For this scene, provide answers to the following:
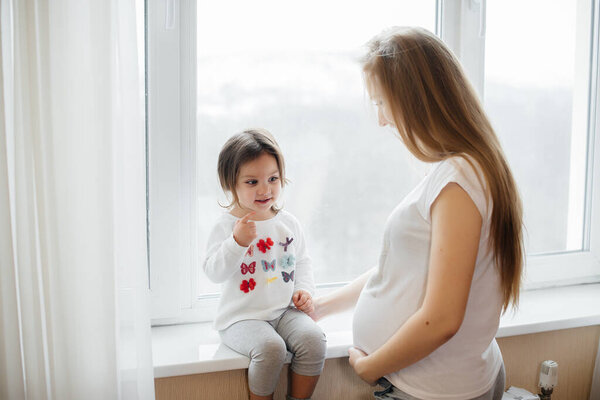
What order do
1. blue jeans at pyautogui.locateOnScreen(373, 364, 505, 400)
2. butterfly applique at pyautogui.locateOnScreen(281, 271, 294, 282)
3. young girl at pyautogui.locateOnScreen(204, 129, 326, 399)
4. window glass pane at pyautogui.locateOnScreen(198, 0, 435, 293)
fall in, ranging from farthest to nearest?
window glass pane at pyautogui.locateOnScreen(198, 0, 435, 293) → butterfly applique at pyautogui.locateOnScreen(281, 271, 294, 282) → young girl at pyautogui.locateOnScreen(204, 129, 326, 399) → blue jeans at pyautogui.locateOnScreen(373, 364, 505, 400)

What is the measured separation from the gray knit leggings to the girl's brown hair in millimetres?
312

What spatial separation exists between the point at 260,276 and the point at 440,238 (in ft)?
1.57

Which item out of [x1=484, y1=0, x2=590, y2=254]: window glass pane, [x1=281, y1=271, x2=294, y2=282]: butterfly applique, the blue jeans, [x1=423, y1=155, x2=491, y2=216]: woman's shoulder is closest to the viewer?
[x1=423, y1=155, x2=491, y2=216]: woman's shoulder

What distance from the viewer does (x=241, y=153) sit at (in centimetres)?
114

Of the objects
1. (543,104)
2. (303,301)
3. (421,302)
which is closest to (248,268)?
(303,301)

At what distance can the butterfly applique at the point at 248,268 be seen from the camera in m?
1.17

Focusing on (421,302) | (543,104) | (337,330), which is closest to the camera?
(421,302)

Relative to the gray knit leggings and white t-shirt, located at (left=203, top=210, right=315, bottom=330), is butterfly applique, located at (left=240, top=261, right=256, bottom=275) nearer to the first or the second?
white t-shirt, located at (left=203, top=210, right=315, bottom=330)

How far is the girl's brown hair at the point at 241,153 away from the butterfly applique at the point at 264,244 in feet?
0.39

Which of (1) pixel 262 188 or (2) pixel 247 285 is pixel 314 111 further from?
(2) pixel 247 285

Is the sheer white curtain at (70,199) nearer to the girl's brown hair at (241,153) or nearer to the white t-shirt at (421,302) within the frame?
the girl's brown hair at (241,153)

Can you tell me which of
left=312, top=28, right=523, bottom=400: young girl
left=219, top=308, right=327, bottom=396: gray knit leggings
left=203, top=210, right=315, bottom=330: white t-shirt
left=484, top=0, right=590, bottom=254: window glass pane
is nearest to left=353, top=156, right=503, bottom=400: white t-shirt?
left=312, top=28, right=523, bottom=400: young girl

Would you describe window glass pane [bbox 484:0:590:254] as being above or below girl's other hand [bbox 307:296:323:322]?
above

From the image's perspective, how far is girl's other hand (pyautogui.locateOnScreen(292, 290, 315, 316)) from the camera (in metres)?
1.21
